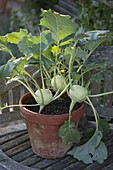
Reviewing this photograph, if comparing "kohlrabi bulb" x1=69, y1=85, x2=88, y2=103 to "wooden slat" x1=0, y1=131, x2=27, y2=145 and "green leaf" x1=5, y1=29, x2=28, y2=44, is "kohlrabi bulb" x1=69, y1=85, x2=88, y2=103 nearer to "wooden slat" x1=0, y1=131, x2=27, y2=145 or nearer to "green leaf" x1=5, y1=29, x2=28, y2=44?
"green leaf" x1=5, y1=29, x2=28, y2=44

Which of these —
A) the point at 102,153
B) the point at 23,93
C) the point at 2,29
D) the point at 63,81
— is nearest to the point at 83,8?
the point at 23,93

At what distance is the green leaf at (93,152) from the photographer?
1648 mm

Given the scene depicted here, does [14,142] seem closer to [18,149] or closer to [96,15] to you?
[18,149]

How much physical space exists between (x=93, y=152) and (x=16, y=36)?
0.55 meters

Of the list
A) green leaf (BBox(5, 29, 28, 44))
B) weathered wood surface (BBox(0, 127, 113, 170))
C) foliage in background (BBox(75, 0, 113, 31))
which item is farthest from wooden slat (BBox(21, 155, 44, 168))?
foliage in background (BBox(75, 0, 113, 31))

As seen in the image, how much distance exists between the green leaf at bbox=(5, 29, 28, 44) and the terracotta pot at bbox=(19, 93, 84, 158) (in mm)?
268

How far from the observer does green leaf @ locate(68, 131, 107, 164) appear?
64.9 inches

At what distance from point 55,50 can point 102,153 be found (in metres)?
0.46

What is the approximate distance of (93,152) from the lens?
166cm

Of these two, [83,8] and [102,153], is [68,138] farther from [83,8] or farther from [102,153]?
[83,8]

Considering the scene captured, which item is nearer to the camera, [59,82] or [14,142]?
[59,82]

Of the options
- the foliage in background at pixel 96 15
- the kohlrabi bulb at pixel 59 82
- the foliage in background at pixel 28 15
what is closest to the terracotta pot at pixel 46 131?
the kohlrabi bulb at pixel 59 82

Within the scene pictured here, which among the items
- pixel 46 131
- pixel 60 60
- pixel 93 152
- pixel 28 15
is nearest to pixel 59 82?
pixel 60 60

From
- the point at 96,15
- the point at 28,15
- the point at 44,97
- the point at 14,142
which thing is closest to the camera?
the point at 44,97
